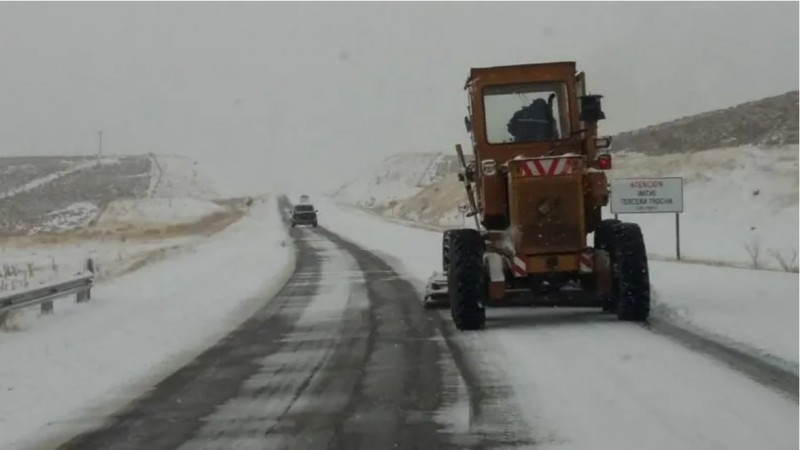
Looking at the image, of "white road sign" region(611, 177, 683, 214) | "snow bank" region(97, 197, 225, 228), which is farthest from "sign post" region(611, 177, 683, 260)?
"snow bank" region(97, 197, 225, 228)

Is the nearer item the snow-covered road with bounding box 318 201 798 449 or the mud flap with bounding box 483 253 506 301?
the snow-covered road with bounding box 318 201 798 449

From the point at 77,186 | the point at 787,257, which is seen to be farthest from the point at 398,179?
the point at 787,257

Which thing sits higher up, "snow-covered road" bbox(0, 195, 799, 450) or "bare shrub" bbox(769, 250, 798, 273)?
"snow-covered road" bbox(0, 195, 799, 450)

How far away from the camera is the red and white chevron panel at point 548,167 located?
12.4 m

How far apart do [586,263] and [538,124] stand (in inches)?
81.4

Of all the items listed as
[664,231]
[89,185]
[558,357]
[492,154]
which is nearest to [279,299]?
[492,154]

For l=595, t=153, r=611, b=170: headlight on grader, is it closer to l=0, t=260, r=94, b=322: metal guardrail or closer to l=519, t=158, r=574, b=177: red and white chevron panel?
l=519, t=158, r=574, b=177: red and white chevron panel

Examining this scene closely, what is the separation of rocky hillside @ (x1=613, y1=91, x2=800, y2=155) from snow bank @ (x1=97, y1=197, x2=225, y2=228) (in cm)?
3641

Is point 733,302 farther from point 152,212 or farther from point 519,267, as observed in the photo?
point 152,212

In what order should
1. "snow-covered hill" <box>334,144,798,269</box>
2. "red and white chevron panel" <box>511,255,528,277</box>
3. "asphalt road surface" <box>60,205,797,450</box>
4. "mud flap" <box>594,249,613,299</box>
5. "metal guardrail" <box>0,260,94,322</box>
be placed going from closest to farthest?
"asphalt road surface" <box>60,205,797,450</box>, "red and white chevron panel" <box>511,255,528,277</box>, "mud flap" <box>594,249,613,299</box>, "metal guardrail" <box>0,260,94,322</box>, "snow-covered hill" <box>334,144,798,269</box>

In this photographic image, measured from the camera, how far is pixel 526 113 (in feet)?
44.3

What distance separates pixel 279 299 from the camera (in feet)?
59.2

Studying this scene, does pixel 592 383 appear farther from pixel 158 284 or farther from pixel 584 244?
pixel 158 284

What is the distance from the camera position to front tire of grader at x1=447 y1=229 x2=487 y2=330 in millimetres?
12484
